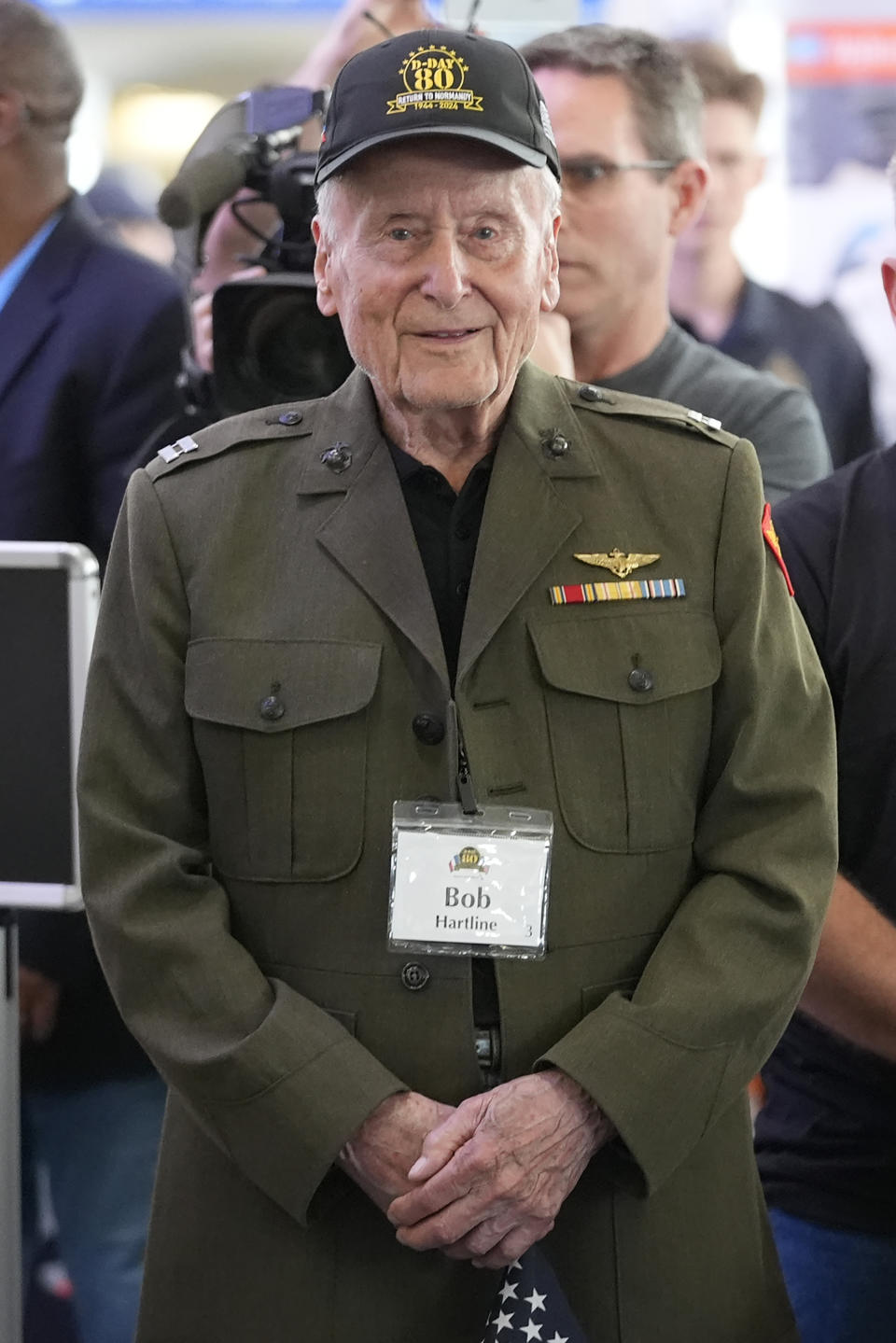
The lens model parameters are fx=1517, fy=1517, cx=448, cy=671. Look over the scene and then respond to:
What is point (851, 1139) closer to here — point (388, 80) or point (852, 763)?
point (852, 763)

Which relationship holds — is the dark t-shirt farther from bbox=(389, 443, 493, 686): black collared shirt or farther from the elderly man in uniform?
bbox=(389, 443, 493, 686): black collared shirt

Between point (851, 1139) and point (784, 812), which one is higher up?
point (784, 812)

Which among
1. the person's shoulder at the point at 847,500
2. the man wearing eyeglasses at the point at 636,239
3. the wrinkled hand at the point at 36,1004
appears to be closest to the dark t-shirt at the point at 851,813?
the person's shoulder at the point at 847,500

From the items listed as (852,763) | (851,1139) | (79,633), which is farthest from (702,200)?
(851,1139)

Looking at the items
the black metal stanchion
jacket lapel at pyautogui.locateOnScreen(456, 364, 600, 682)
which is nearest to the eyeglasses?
jacket lapel at pyautogui.locateOnScreen(456, 364, 600, 682)

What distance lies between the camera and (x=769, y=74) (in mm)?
2318

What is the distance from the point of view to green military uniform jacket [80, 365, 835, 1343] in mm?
1339

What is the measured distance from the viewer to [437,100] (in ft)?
4.38

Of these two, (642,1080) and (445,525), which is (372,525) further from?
(642,1080)

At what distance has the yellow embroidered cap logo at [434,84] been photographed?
133 centimetres

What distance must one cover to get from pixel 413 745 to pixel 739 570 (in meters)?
0.34

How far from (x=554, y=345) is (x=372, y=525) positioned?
92 centimetres

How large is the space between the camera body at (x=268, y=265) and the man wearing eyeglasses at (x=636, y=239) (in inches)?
14.9

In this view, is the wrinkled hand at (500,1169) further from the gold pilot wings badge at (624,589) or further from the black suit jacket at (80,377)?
the black suit jacket at (80,377)
